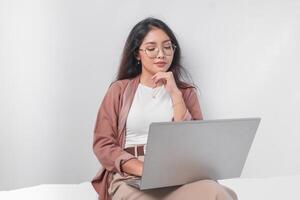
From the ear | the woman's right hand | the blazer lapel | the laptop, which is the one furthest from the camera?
the ear

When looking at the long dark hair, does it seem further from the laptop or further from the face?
the laptop

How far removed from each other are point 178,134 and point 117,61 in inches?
23.1

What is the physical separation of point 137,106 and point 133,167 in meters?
0.23

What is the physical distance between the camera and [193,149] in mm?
1285

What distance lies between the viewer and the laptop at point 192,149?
4.07ft

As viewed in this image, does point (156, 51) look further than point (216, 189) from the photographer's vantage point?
Yes

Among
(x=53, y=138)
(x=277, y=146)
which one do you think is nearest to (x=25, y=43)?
(x=53, y=138)

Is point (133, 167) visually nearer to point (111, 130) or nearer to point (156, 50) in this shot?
point (111, 130)

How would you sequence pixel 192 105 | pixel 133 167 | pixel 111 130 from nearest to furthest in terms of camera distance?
pixel 133 167
pixel 111 130
pixel 192 105

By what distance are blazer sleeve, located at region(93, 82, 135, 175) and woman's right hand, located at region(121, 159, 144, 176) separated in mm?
11

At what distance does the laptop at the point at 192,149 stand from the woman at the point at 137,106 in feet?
0.28

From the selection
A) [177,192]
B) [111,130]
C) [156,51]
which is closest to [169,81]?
[156,51]

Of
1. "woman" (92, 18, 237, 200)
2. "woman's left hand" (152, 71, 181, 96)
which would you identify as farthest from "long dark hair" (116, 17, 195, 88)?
"woman's left hand" (152, 71, 181, 96)

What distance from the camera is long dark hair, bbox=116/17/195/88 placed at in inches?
64.5
